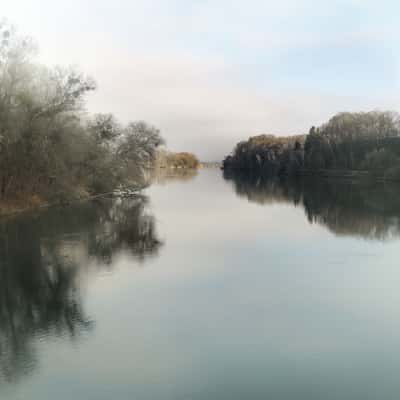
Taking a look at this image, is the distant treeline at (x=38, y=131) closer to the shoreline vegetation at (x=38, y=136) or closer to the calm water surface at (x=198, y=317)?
the shoreline vegetation at (x=38, y=136)

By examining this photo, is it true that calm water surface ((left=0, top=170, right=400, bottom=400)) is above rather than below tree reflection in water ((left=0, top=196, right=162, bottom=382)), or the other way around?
below

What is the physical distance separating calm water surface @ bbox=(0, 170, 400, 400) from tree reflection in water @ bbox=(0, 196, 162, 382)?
1.8 inches

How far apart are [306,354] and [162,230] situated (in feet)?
42.6

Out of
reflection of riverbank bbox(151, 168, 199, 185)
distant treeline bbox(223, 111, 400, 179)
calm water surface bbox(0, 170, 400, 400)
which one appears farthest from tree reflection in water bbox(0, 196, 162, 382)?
distant treeline bbox(223, 111, 400, 179)

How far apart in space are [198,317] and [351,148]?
75.4 meters

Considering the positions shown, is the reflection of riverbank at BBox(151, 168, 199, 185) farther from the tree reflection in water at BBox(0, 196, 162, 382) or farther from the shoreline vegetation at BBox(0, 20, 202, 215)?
the tree reflection in water at BBox(0, 196, 162, 382)

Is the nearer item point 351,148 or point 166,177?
point 351,148

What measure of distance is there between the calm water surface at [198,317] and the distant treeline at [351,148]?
5274cm

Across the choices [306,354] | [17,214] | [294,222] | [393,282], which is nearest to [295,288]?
[393,282]

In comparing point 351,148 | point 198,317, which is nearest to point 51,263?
point 198,317

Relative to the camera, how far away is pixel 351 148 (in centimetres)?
7812

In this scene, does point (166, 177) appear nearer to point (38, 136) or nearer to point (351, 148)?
point (351, 148)

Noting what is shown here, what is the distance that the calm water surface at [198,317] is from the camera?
19.6ft

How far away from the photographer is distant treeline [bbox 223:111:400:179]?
219ft
